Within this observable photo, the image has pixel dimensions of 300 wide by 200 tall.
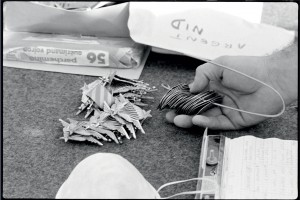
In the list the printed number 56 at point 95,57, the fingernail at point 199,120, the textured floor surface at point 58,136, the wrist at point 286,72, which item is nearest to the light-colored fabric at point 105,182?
the textured floor surface at point 58,136

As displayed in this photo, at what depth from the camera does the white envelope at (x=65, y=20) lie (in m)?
1.21

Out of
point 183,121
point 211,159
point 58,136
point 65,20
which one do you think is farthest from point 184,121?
point 65,20

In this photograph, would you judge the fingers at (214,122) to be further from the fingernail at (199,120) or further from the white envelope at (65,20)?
the white envelope at (65,20)

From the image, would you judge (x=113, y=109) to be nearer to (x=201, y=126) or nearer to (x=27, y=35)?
(x=201, y=126)

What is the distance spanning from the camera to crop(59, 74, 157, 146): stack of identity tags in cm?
92

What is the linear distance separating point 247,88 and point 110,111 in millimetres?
265

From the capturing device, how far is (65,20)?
123 centimetres

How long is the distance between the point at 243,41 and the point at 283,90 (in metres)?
0.23

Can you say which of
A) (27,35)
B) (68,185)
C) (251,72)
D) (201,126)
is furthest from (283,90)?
(27,35)

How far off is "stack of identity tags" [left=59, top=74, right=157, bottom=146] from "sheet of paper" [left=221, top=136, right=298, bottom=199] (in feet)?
0.62

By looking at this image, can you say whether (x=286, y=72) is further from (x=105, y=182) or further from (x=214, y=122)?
(x=105, y=182)

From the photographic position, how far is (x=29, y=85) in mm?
1113

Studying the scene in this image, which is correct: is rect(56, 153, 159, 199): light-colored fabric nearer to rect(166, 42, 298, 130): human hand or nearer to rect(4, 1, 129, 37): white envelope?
rect(166, 42, 298, 130): human hand

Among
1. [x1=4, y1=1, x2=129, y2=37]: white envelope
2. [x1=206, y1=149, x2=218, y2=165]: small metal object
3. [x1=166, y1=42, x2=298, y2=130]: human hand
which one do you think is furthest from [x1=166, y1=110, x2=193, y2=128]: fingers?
[x1=4, y1=1, x2=129, y2=37]: white envelope
